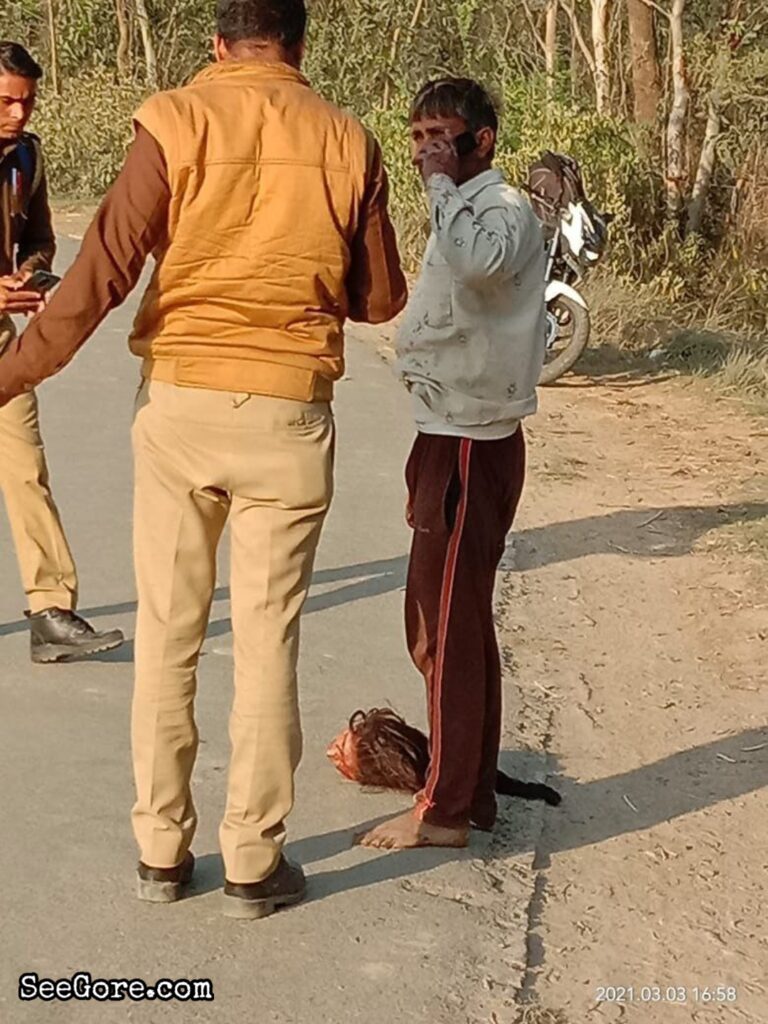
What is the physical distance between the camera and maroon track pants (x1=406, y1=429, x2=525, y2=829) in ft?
13.8

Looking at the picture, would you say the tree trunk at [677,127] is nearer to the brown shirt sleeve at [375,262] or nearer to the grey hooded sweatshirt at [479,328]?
the grey hooded sweatshirt at [479,328]

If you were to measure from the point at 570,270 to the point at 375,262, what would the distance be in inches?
288

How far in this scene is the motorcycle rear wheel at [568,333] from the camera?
10.5 metres

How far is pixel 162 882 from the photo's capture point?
3975 mm

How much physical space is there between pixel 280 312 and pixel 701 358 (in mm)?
8412

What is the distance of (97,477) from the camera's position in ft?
26.3

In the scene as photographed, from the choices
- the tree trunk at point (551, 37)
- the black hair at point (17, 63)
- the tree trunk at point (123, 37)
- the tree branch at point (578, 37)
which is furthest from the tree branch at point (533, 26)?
the black hair at point (17, 63)

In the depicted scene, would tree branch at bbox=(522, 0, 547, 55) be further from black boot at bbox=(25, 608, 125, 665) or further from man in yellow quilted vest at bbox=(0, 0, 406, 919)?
man in yellow quilted vest at bbox=(0, 0, 406, 919)

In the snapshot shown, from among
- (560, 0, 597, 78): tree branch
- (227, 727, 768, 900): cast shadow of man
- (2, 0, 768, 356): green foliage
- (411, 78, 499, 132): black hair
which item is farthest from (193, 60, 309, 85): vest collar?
(560, 0, 597, 78): tree branch

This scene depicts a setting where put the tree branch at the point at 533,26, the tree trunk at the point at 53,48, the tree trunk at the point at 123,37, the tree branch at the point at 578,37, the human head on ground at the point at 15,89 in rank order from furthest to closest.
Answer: the tree trunk at the point at 123,37, the tree trunk at the point at 53,48, the tree branch at the point at 533,26, the tree branch at the point at 578,37, the human head on ground at the point at 15,89

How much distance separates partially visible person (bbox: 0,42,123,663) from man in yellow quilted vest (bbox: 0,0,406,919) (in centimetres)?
182

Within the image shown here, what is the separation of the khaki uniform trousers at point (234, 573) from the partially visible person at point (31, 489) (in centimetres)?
182

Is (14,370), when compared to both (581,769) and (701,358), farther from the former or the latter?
(701,358)

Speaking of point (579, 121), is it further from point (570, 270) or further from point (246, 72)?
point (246, 72)
